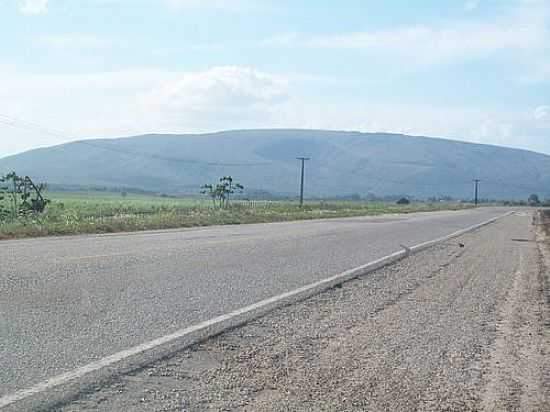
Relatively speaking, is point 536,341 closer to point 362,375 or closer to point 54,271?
point 362,375

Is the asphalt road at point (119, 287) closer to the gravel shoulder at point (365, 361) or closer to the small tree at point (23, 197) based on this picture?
the gravel shoulder at point (365, 361)

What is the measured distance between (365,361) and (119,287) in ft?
15.7

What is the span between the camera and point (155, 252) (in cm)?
1703

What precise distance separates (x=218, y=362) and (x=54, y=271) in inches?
238

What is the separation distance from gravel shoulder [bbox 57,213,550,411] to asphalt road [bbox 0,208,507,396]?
2.40ft

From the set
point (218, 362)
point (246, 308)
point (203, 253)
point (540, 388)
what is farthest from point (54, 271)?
point (540, 388)

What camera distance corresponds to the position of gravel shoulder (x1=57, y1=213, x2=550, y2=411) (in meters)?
6.41

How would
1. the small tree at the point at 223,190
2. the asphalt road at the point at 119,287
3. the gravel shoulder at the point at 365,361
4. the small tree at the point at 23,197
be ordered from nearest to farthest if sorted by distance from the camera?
the gravel shoulder at the point at 365,361, the asphalt road at the point at 119,287, the small tree at the point at 23,197, the small tree at the point at 223,190

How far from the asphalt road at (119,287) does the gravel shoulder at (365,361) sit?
0.73m

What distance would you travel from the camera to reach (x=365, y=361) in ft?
25.7

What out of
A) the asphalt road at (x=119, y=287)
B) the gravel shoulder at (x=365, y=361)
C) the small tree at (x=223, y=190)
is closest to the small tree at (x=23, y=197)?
the asphalt road at (x=119, y=287)

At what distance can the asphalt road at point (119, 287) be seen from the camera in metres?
7.71

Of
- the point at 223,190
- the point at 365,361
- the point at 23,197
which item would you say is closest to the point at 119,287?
the point at 365,361

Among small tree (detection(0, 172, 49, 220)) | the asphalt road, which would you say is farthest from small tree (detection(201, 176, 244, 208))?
the asphalt road
